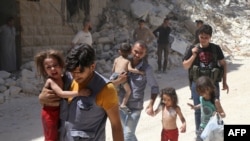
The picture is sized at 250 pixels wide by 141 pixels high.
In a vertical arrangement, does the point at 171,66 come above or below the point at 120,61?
below

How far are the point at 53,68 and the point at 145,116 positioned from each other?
4.31 m

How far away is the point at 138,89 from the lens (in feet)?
13.3

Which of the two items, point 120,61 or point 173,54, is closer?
point 120,61

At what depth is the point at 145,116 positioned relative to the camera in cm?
671

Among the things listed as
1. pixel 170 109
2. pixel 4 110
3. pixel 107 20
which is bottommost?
pixel 4 110

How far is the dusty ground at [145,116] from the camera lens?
5.73 meters

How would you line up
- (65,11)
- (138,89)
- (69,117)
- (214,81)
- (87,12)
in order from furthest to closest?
(87,12)
(65,11)
(214,81)
(138,89)
(69,117)

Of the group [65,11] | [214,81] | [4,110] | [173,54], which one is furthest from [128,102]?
[173,54]

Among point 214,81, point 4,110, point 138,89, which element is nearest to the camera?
point 138,89

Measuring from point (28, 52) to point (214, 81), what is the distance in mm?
6774

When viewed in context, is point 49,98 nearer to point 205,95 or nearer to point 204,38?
point 205,95

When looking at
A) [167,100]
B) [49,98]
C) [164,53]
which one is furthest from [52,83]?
[164,53]

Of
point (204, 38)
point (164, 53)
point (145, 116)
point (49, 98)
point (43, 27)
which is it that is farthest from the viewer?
point (164, 53)

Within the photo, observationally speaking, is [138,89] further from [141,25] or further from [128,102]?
[141,25]
